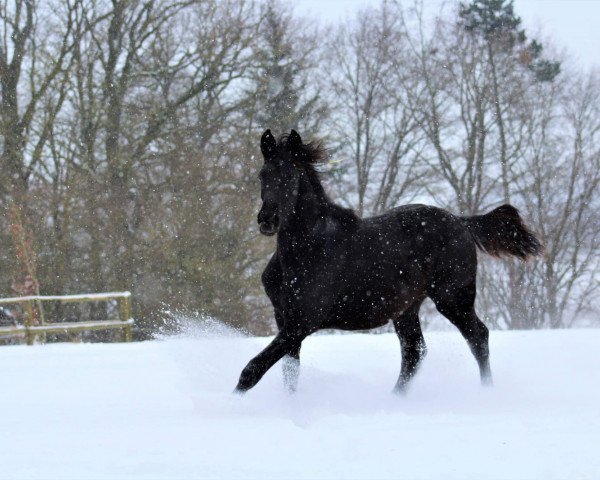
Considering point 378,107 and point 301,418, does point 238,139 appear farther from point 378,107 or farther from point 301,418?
point 301,418

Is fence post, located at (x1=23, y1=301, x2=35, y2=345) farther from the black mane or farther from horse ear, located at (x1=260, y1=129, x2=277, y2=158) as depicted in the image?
horse ear, located at (x1=260, y1=129, x2=277, y2=158)

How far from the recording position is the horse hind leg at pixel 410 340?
5.92 m

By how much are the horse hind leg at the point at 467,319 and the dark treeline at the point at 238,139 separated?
9.19 metres

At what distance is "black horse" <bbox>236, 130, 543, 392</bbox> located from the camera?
195 inches

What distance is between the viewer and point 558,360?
7.02 metres

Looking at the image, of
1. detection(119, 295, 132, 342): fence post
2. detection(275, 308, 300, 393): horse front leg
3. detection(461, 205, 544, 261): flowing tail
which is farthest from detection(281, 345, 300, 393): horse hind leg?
detection(119, 295, 132, 342): fence post

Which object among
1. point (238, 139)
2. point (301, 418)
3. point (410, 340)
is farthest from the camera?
point (238, 139)

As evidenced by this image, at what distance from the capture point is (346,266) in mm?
5254

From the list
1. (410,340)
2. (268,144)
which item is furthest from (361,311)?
(268,144)

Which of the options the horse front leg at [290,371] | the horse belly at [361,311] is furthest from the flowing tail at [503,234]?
the horse front leg at [290,371]

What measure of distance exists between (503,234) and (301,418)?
3058mm

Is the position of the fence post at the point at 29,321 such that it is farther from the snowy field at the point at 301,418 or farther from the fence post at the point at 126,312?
the snowy field at the point at 301,418

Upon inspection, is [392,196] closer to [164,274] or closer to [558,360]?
[164,274]

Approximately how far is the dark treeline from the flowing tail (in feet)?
27.7
